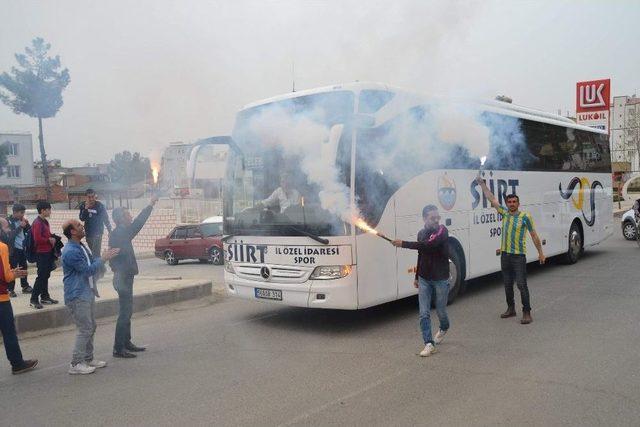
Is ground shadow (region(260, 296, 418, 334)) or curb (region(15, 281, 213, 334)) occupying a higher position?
curb (region(15, 281, 213, 334))

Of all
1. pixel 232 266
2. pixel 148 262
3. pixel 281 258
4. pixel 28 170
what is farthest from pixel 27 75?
pixel 28 170

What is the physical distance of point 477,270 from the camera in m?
9.39

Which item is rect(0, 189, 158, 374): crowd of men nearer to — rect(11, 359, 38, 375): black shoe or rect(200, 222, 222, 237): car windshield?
rect(11, 359, 38, 375): black shoe

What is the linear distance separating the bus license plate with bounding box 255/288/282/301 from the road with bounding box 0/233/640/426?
1.67ft

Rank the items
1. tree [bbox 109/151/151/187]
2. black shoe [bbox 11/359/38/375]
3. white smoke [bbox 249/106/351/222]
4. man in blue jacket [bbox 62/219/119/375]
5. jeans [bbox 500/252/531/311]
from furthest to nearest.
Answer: tree [bbox 109/151/151/187] → jeans [bbox 500/252/531/311] → white smoke [bbox 249/106/351/222] → black shoe [bbox 11/359/38/375] → man in blue jacket [bbox 62/219/119/375]

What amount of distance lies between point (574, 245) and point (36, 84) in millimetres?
11874

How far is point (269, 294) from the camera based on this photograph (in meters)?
7.55

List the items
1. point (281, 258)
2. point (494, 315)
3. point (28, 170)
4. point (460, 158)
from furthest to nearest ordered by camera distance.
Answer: point (28, 170) < point (460, 158) < point (494, 315) < point (281, 258)

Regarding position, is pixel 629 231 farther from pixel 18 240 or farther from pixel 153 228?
pixel 153 228

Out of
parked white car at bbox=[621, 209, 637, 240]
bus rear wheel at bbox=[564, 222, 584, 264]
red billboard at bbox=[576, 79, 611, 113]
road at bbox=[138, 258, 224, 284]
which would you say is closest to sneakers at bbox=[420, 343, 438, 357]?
road at bbox=[138, 258, 224, 284]

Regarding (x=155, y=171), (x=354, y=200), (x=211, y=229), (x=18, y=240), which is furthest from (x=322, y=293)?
(x=211, y=229)

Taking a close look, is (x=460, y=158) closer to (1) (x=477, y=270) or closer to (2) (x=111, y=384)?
(1) (x=477, y=270)

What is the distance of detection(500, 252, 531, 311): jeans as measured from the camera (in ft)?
24.7

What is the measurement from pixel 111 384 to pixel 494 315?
536 cm
